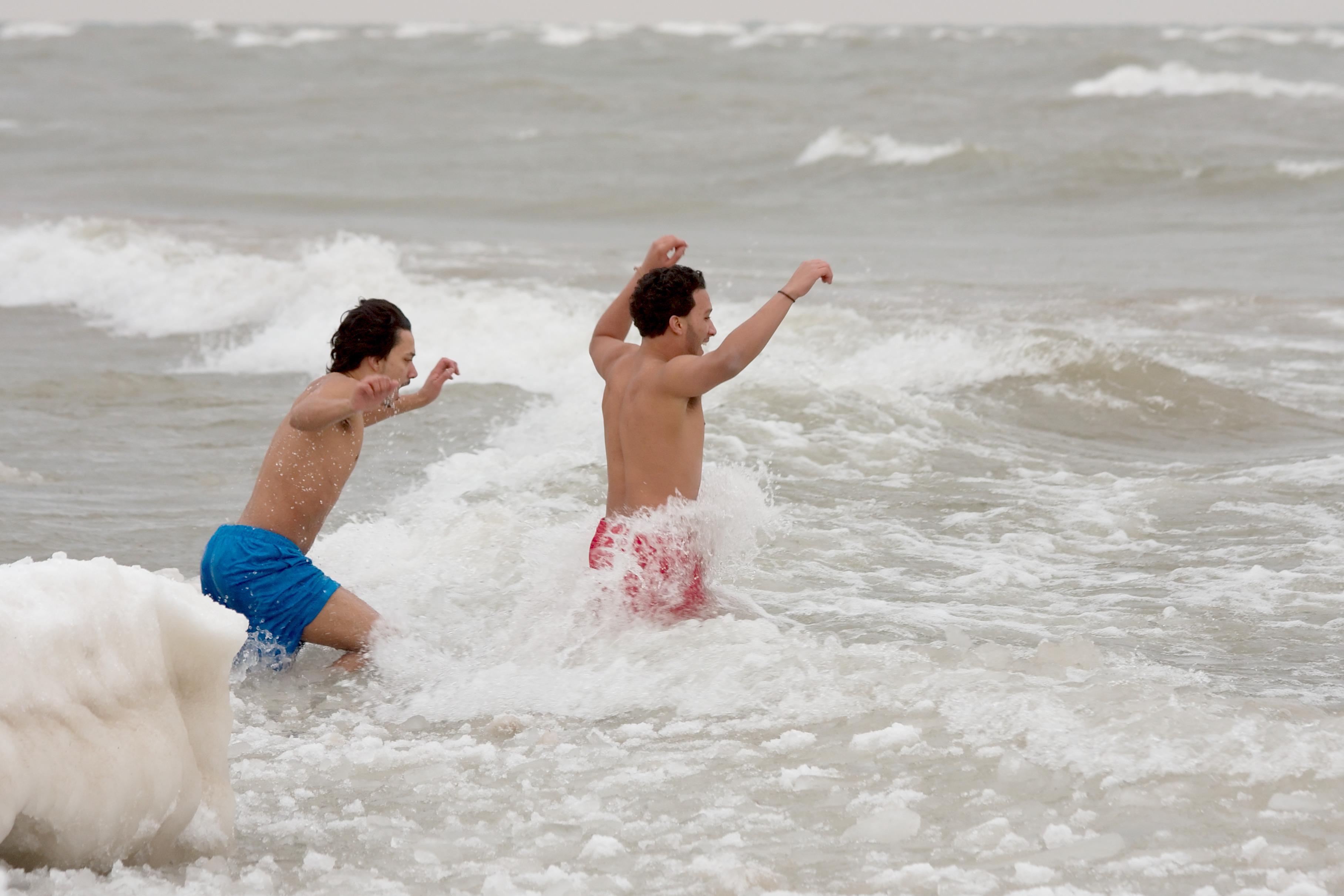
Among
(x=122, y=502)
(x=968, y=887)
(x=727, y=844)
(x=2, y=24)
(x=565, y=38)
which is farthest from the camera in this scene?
(x=2, y=24)

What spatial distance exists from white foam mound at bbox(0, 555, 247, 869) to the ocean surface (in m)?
0.11

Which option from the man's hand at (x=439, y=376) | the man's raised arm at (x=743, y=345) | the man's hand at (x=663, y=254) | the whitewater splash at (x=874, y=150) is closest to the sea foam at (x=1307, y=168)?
the whitewater splash at (x=874, y=150)

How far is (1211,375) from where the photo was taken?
413 inches

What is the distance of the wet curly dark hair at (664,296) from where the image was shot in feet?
16.4

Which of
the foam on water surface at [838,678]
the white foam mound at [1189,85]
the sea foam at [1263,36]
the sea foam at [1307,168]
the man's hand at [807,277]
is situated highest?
the sea foam at [1263,36]

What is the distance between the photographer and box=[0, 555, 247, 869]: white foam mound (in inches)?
124

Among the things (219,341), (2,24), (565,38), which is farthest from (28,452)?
(2,24)

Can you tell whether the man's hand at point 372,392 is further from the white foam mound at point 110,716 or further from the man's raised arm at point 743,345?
the white foam mound at point 110,716

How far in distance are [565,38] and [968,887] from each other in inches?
2485

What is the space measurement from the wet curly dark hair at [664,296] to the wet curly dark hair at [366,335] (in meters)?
0.79

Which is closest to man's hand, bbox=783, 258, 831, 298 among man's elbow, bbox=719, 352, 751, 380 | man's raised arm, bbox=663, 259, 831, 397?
man's raised arm, bbox=663, 259, 831, 397

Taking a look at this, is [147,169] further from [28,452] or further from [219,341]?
[28,452]

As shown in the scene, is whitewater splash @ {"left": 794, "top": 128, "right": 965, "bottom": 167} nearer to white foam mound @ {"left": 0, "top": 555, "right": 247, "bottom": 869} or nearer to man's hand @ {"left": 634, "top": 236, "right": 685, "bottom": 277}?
man's hand @ {"left": 634, "top": 236, "right": 685, "bottom": 277}

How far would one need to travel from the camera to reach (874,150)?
27.0 m
